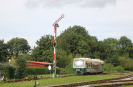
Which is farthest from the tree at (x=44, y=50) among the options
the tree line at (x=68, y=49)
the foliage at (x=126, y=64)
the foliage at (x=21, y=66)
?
the foliage at (x=126, y=64)

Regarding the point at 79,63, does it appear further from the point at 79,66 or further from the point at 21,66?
the point at 21,66

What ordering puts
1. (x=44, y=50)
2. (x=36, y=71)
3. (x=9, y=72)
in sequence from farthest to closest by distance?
(x=44, y=50) < (x=36, y=71) < (x=9, y=72)

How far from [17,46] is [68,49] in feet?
88.5

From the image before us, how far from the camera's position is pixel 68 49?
70.8 meters

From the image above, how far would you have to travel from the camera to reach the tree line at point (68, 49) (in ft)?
183

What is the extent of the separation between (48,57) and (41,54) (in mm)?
5777

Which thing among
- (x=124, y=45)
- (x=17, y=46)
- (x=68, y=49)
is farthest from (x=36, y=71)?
(x=124, y=45)

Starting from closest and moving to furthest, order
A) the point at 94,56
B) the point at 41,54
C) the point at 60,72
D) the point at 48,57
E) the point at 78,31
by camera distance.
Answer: the point at 60,72
the point at 48,57
the point at 41,54
the point at 94,56
the point at 78,31

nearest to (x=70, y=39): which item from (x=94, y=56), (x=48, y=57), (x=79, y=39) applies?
(x=79, y=39)

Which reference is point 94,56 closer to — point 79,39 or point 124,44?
point 79,39

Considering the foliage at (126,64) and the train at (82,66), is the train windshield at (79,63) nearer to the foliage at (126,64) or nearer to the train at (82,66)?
the train at (82,66)

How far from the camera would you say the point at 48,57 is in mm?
54594

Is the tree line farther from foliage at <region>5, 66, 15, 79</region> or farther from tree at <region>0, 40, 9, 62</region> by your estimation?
foliage at <region>5, 66, 15, 79</region>

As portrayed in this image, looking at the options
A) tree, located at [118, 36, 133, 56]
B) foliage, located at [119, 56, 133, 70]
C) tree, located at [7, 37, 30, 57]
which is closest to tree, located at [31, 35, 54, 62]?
tree, located at [7, 37, 30, 57]
